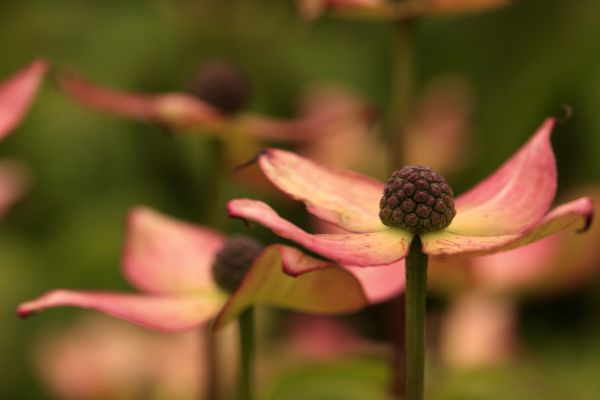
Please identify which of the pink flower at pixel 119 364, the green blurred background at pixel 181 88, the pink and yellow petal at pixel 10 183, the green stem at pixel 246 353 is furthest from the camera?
the green blurred background at pixel 181 88

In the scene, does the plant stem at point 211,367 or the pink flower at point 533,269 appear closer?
the plant stem at point 211,367

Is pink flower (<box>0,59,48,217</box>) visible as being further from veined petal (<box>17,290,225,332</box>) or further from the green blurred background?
the green blurred background

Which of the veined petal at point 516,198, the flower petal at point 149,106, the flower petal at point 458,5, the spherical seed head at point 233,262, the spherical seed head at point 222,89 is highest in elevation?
the flower petal at point 458,5

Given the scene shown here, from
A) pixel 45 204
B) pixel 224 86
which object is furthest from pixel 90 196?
pixel 224 86

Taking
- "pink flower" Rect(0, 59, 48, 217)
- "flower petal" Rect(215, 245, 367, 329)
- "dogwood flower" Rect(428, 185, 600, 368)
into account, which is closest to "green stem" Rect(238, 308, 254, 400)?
"flower petal" Rect(215, 245, 367, 329)

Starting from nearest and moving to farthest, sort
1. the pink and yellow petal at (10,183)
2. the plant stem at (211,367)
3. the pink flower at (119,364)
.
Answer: the plant stem at (211,367), the pink and yellow petal at (10,183), the pink flower at (119,364)

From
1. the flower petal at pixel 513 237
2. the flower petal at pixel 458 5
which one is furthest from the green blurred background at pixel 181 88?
the flower petal at pixel 513 237

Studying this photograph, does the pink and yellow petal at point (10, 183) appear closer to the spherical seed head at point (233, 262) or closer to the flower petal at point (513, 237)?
the spherical seed head at point (233, 262)
